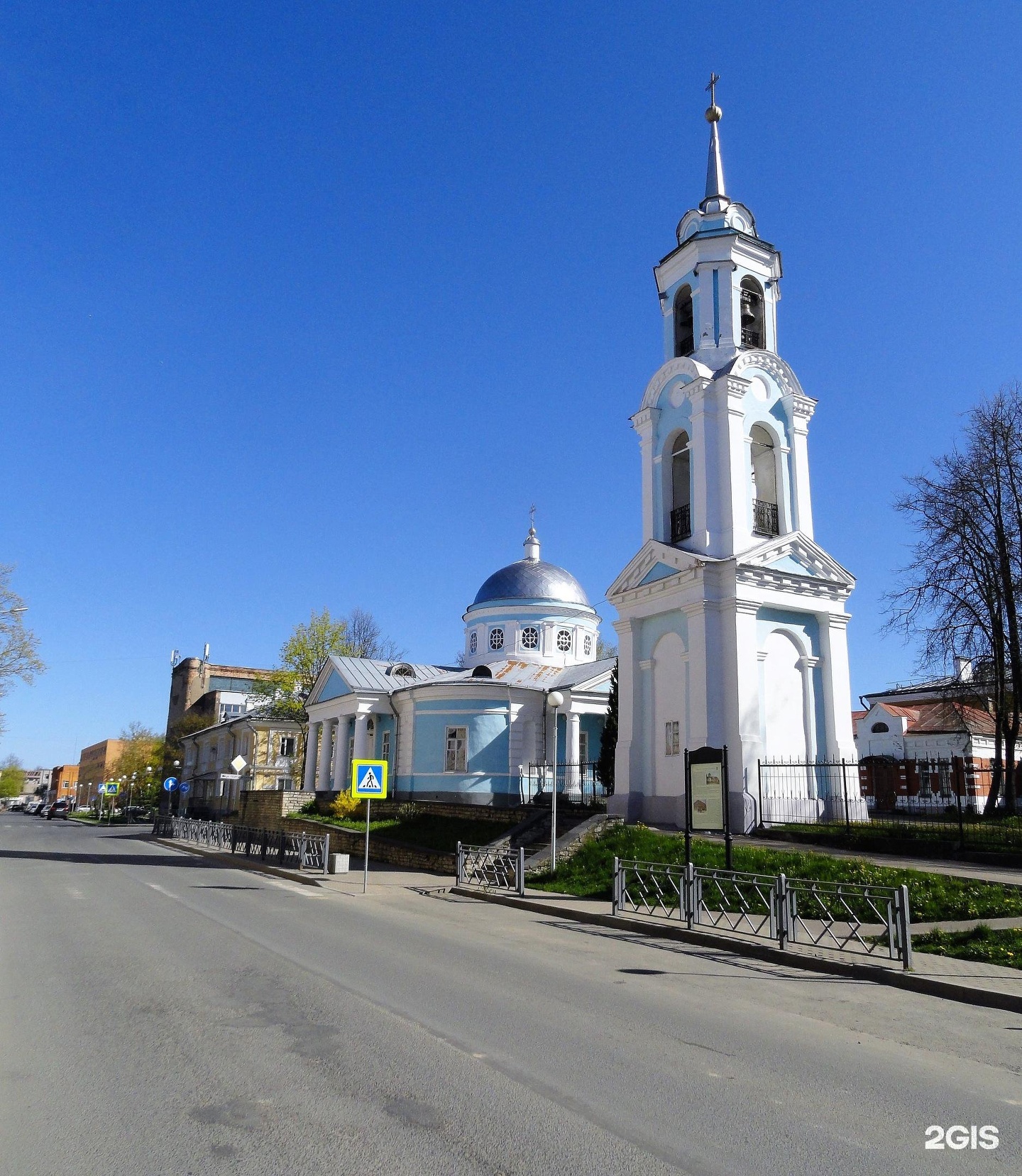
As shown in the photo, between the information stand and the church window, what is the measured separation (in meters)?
21.1

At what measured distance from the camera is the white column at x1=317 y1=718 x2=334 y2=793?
134 ft

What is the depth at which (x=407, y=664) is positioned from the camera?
41.7 metres

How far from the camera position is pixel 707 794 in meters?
14.2

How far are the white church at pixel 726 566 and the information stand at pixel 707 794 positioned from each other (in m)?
8.25

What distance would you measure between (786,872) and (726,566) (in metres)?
10.1

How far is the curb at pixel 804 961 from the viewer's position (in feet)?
29.5

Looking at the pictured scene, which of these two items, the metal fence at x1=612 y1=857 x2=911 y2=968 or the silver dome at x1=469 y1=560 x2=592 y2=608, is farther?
the silver dome at x1=469 y1=560 x2=592 y2=608

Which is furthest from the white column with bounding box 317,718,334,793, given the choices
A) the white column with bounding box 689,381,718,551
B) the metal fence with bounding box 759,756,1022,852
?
the metal fence with bounding box 759,756,1022,852

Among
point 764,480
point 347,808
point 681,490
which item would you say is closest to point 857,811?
point 764,480

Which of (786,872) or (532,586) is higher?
(532,586)

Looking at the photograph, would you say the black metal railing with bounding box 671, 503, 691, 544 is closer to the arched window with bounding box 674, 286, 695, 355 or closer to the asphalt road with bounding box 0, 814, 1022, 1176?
the arched window with bounding box 674, 286, 695, 355

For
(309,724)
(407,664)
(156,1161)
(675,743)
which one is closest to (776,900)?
(156,1161)

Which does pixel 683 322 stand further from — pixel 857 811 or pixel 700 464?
pixel 857 811

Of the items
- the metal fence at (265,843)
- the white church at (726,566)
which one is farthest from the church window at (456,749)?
the white church at (726,566)
